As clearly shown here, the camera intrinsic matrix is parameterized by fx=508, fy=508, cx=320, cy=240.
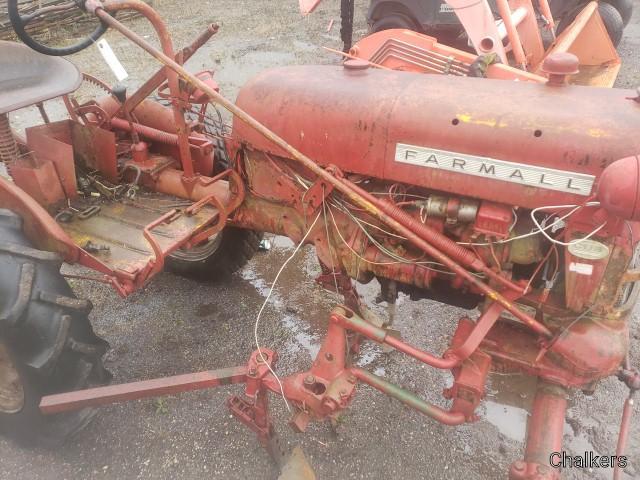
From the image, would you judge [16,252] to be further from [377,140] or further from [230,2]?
[230,2]

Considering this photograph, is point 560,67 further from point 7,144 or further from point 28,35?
point 7,144

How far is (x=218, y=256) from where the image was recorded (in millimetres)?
2889

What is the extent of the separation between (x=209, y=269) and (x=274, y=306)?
44 centimetres

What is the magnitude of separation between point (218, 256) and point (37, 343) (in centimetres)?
118

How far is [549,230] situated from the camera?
1.71m

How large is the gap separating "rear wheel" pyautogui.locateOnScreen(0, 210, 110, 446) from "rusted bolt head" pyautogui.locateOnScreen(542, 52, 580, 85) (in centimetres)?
184

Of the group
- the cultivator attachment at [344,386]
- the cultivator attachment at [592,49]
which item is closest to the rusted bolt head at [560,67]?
the cultivator attachment at [344,386]

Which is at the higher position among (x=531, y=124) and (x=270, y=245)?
(x=531, y=124)

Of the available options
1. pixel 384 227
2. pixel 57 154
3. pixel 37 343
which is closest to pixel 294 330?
pixel 384 227

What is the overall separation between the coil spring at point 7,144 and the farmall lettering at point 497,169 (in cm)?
168

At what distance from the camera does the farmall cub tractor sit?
157 cm

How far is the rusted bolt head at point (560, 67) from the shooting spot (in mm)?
1656

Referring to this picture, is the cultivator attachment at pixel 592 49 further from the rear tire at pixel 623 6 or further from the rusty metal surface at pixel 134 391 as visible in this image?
the rusty metal surface at pixel 134 391

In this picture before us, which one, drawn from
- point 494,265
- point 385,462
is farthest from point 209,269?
point 494,265
